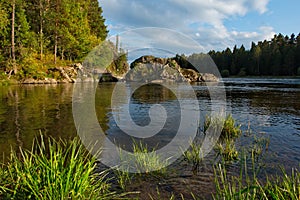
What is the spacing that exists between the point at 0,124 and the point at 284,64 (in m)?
125

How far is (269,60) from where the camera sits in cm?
12269

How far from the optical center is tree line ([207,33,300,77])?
369ft

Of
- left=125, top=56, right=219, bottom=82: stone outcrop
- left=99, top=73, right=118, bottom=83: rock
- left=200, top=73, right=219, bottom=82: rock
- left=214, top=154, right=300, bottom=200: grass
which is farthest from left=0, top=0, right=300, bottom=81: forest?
left=214, top=154, right=300, bottom=200: grass

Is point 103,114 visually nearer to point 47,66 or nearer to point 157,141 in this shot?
point 157,141

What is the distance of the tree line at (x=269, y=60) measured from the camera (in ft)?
369

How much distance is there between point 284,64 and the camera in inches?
4429

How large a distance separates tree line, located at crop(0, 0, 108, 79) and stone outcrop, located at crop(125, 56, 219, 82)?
14559 millimetres

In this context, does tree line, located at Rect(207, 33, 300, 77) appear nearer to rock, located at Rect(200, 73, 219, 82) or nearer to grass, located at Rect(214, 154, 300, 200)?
rock, located at Rect(200, 73, 219, 82)

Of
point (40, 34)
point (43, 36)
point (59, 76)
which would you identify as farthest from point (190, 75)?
point (40, 34)

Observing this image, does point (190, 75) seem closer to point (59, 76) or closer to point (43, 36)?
point (59, 76)

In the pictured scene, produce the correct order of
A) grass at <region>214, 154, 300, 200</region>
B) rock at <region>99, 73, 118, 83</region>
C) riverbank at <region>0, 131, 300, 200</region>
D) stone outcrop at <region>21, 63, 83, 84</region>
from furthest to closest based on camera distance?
1. rock at <region>99, 73, 118, 83</region>
2. stone outcrop at <region>21, 63, 83, 84</region>
3. riverbank at <region>0, 131, 300, 200</region>
4. grass at <region>214, 154, 300, 200</region>

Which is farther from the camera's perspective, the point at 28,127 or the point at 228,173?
the point at 28,127

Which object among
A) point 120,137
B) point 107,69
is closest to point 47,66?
point 107,69

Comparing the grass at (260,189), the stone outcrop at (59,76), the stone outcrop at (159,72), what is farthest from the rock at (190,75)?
the grass at (260,189)
